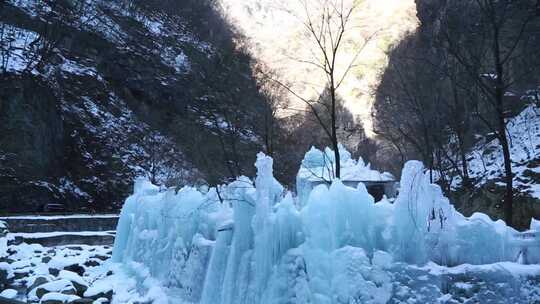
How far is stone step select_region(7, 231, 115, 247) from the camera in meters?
16.2

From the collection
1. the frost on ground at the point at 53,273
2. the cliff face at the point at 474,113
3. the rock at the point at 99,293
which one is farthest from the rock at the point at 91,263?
the cliff face at the point at 474,113

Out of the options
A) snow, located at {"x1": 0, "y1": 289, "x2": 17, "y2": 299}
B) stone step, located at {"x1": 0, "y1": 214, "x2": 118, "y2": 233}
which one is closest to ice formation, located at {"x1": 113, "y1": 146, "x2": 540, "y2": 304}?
snow, located at {"x1": 0, "y1": 289, "x2": 17, "y2": 299}

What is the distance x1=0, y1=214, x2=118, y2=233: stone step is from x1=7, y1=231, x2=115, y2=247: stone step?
0.38 m

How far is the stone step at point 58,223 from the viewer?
17.3m

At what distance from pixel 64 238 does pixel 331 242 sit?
1466cm

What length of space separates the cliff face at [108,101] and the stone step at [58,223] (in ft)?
14.9

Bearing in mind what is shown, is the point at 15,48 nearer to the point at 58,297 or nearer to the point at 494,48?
the point at 58,297

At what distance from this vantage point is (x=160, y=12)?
142 feet

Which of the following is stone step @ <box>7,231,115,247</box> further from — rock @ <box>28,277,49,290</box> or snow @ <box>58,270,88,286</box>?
rock @ <box>28,277,49,290</box>

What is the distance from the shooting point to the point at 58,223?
18188 millimetres

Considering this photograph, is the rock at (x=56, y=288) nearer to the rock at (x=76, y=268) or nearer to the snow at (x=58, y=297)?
the snow at (x=58, y=297)

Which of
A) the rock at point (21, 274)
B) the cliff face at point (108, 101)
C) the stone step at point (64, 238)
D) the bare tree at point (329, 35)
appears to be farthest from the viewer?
the cliff face at point (108, 101)

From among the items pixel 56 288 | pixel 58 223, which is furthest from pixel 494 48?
pixel 58 223

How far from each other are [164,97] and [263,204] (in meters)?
30.4
